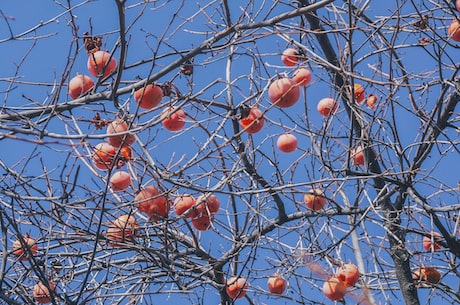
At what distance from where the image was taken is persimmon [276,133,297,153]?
15.1 ft

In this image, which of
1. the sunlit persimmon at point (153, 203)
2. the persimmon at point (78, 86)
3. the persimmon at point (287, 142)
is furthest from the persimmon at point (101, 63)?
the persimmon at point (287, 142)

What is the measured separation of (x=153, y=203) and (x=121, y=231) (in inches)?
9.6

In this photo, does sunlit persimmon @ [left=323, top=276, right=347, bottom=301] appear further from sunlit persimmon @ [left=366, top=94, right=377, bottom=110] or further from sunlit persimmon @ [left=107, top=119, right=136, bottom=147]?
sunlit persimmon @ [left=107, top=119, right=136, bottom=147]

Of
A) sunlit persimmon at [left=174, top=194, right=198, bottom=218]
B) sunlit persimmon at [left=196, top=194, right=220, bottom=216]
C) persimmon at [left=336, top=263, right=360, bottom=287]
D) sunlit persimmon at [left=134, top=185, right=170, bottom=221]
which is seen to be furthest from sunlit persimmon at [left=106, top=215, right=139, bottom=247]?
persimmon at [left=336, top=263, right=360, bottom=287]

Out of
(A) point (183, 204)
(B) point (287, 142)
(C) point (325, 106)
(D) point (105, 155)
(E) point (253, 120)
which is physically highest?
(C) point (325, 106)

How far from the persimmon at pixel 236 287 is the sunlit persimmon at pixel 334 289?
519 mm

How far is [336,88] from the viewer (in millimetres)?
4945

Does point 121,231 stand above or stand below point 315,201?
below

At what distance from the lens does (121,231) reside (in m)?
4.04

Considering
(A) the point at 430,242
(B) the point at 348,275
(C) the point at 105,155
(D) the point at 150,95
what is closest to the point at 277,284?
(B) the point at 348,275

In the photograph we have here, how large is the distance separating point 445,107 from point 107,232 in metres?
2.53

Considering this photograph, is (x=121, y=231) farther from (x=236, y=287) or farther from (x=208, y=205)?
(x=236, y=287)

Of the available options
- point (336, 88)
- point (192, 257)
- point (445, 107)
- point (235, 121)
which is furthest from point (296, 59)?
point (192, 257)

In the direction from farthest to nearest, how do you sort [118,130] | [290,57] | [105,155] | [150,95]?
1. [290,57]
2. [105,155]
3. [118,130]
4. [150,95]
